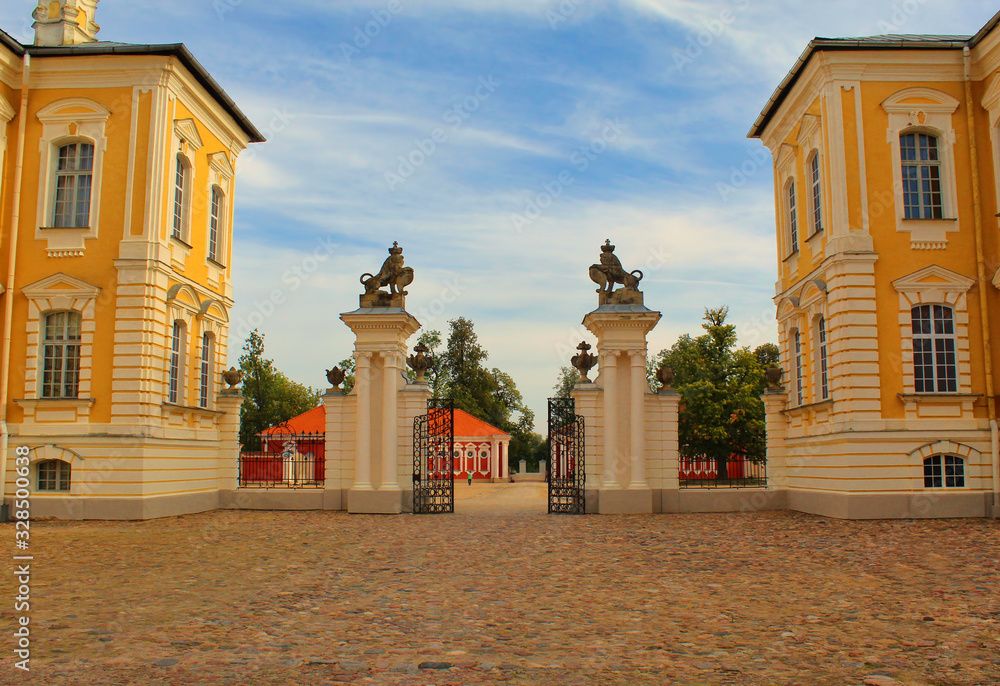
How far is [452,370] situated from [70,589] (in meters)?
70.1

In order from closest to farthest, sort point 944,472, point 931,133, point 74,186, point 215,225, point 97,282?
point 944,472, point 97,282, point 931,133, point 74,186, point 215,225

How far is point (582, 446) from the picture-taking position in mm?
20016

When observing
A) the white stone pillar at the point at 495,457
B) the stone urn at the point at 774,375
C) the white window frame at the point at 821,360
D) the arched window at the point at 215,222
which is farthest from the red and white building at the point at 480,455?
the white window frame at the point at 821,360

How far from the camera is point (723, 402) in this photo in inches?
1692

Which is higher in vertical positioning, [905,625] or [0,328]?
[0,328]

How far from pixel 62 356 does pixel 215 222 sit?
19.7ft

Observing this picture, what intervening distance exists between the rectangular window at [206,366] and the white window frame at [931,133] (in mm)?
17311

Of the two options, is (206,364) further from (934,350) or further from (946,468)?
(946,468)

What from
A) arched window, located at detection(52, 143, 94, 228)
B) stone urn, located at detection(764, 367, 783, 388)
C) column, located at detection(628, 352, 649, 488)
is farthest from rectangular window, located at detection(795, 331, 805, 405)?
arched window, located at detection(52, 143, 94, 228)

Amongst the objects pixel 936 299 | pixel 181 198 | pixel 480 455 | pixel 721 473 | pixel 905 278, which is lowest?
pixel 721 473

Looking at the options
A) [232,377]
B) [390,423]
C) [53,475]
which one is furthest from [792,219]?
[53,475]

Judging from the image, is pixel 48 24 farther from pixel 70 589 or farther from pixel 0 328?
pixel 70 589

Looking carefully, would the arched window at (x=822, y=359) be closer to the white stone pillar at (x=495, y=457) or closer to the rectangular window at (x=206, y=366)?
the rectangular window at (x=206, y=366)

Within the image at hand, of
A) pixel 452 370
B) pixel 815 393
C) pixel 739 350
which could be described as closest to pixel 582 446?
pixel 815 393
